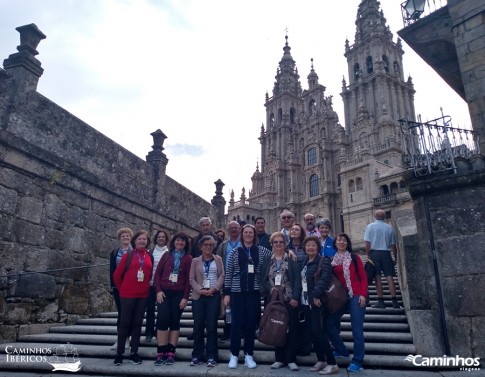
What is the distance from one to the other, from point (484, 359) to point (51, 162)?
7513 mm

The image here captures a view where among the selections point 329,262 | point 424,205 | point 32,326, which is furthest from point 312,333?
point 32,326

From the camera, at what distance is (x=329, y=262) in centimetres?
451

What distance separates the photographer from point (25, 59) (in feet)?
20.5

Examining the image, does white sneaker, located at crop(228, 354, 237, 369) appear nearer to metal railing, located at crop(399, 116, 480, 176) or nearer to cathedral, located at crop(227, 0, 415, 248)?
metal railing, located at crop(399, 116, 480, 176)

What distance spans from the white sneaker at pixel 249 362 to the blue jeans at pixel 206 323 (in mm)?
439

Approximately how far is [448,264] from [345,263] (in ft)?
4.49

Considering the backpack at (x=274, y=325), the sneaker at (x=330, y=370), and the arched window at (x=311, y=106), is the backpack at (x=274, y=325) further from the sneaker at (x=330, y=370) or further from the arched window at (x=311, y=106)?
the arched window at (x=311, y=106)

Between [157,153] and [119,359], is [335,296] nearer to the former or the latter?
[119,359]

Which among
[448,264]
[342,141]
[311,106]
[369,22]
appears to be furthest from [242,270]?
[369,22]

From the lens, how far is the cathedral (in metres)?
36.2

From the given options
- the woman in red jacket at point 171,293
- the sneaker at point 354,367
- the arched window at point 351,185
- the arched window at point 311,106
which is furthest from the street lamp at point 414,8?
the arched window at point 311,106

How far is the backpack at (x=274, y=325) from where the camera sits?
423cm

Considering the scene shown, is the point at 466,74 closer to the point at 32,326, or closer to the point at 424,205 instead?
the point at 424,205

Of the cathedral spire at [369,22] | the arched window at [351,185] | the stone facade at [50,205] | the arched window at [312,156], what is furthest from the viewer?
the arched window at [312,156]
